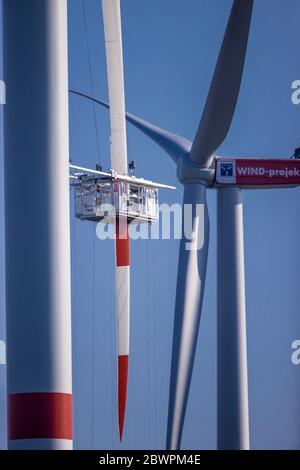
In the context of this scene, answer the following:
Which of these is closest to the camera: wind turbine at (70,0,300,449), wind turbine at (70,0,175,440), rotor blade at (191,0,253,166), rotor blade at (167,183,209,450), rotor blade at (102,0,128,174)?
rotor blade at (191,0,253,166)

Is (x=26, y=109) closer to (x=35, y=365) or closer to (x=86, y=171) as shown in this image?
(x=35, y=365)

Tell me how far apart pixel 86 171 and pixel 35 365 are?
24.9m

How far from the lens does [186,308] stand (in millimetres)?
34719

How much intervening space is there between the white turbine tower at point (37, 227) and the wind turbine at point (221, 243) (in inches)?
625

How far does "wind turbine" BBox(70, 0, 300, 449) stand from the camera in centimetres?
3259

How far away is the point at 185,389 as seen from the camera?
34031 mm

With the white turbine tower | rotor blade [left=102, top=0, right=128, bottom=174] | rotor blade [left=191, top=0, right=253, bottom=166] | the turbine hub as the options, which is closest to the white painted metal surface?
the turbine hub

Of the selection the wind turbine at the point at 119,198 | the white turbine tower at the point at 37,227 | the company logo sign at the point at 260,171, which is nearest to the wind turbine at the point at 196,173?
the company logo sign at the point at 260,171

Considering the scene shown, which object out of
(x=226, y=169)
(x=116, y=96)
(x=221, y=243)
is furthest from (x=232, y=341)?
(x=116, y=96)

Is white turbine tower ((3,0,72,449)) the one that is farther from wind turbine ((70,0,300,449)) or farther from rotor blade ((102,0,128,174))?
wind turbine ((70,0,300,449))

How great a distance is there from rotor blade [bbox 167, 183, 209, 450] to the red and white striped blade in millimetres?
3001

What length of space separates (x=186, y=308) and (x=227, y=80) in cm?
826

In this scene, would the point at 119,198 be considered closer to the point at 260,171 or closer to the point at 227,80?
the point at 260,171
